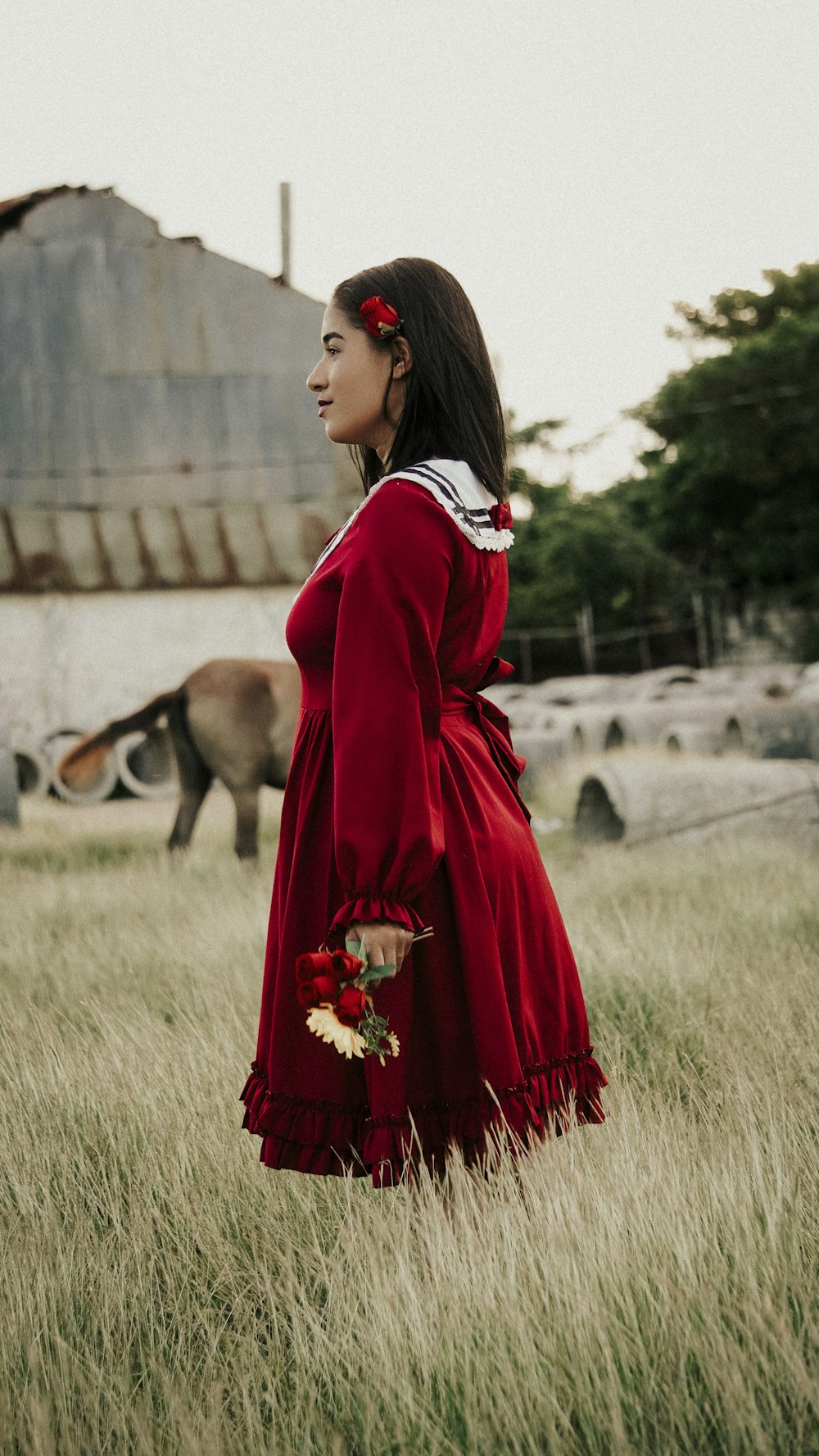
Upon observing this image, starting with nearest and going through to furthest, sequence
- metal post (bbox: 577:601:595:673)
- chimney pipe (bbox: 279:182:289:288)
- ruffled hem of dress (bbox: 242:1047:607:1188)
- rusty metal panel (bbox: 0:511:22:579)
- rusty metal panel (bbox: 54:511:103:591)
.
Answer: ruffled hem of dress (bbox: 242:1047:607:1188) < rusty metal panel (bbox: 0:511:22:579) < rusty metal panel (bbox: 54:511:103:591) < chimney pipe (bbox: 279:182:289:288) < metal post (bbox: 577:601:595:673)

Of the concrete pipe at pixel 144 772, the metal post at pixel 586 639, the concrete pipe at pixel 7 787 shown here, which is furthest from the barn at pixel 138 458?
the metal post at pixel 586 639

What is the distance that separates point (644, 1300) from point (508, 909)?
0.64m

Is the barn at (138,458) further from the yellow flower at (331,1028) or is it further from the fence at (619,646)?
the fence at (619,646)

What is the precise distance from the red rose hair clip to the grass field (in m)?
1.41

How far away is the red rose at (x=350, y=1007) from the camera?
1.85 m

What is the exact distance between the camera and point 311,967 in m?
1.87

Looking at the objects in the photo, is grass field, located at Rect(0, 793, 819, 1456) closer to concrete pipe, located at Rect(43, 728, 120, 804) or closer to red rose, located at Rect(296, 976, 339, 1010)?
red rose, located at Rect(296, 976, 339, 1010)

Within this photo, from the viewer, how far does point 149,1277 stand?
2371 millimetres

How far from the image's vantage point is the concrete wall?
1340cm

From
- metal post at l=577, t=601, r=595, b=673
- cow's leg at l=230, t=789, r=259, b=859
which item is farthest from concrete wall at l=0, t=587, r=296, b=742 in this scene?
metal post at l=577, t=601, r=595, b=673

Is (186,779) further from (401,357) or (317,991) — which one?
(317,991)

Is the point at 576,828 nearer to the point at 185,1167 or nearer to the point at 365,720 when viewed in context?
the point at 185,1167

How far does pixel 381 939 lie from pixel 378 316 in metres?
1.04

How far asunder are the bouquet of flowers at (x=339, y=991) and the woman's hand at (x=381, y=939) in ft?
0.05
